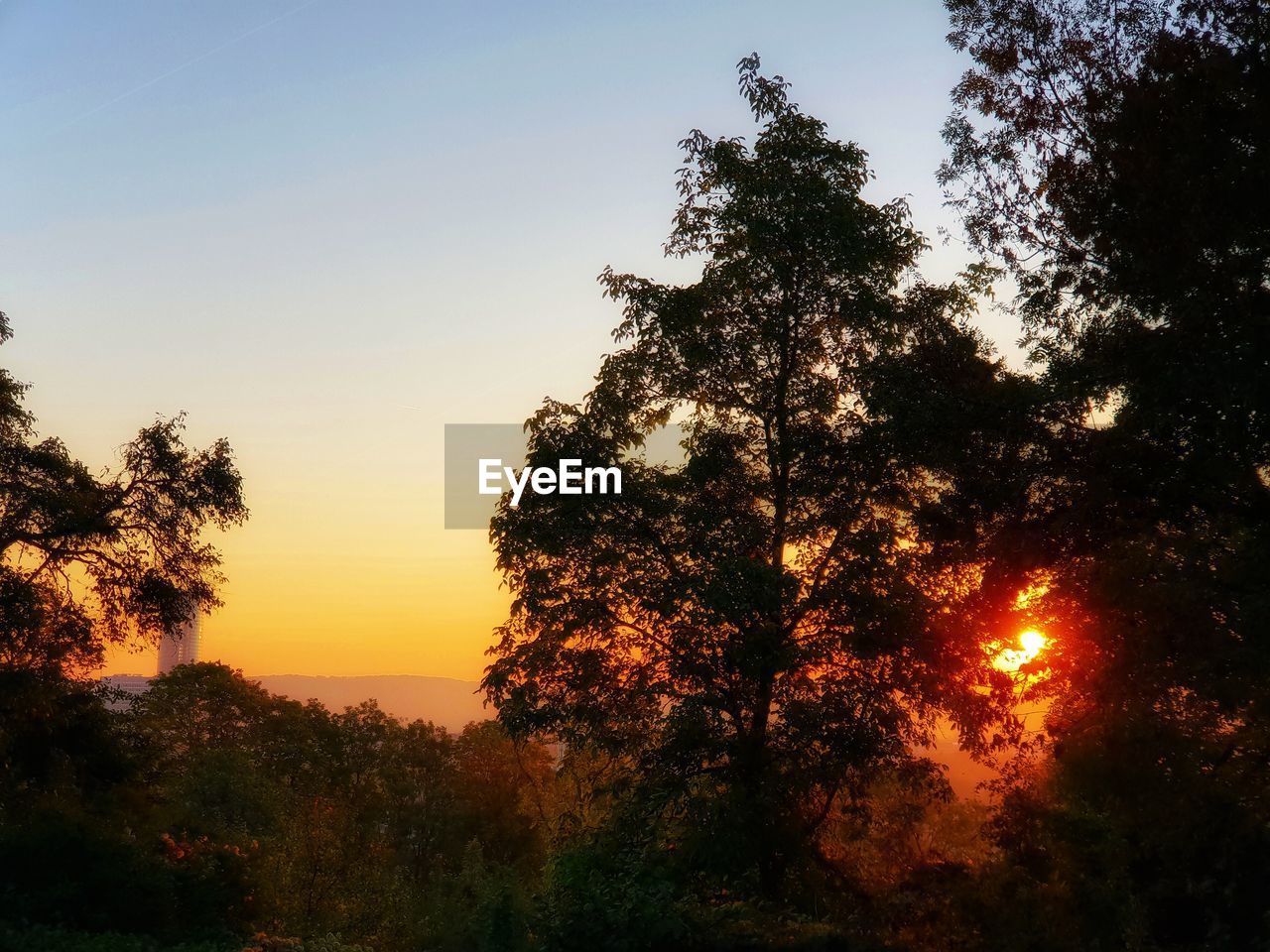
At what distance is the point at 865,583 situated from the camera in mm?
17734

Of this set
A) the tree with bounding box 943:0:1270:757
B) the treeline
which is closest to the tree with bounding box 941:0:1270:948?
the tree with bounding box 943:0:1270:757

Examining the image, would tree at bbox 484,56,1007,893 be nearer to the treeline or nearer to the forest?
the forest

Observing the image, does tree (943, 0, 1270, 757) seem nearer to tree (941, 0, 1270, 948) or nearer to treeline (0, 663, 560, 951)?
tree (941, 0, 1270, 948)

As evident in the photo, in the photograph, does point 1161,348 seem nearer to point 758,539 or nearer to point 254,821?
point 758,539

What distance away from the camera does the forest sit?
1449cm

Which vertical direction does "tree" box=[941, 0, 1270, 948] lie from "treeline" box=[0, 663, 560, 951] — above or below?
above

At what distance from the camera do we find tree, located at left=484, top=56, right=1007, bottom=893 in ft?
57.4

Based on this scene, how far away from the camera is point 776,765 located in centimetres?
1788

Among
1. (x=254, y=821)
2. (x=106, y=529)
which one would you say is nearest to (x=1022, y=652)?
(x=106, y=529)

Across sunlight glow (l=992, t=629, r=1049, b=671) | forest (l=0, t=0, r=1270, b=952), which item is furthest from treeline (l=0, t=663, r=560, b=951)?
sunlight glow (l=992, t=629, r=1049, b=671)

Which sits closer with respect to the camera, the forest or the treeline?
the forest

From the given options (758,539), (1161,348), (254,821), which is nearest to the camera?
(1161,348)

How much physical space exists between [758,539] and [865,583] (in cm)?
196

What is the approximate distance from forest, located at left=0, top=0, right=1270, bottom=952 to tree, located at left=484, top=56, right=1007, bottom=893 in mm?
71
